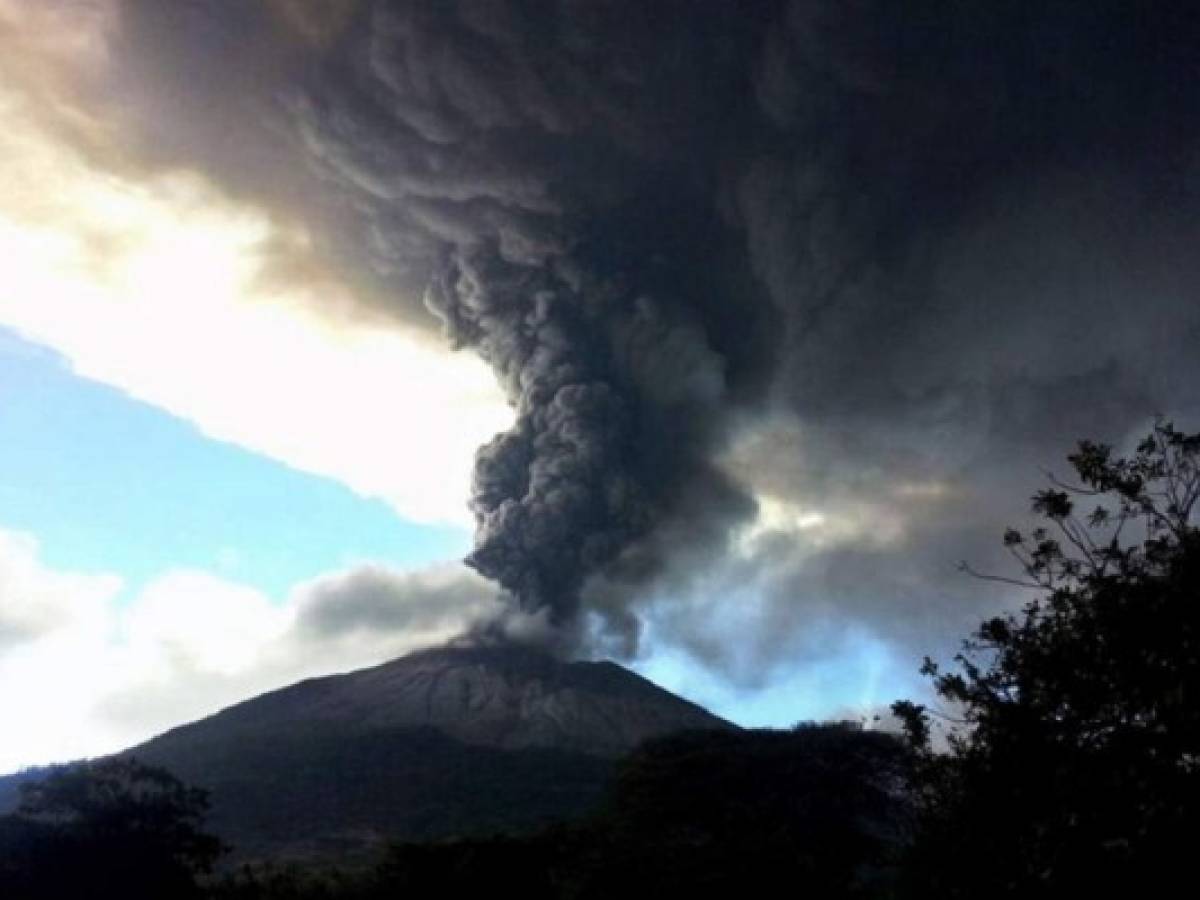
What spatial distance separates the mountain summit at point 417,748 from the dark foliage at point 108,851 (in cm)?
4378

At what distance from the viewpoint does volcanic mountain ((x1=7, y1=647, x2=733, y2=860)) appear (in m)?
105

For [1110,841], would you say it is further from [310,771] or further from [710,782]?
[310,771]

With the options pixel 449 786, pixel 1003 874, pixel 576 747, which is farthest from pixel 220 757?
pixel 1003 874

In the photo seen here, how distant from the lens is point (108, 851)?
43312 mm

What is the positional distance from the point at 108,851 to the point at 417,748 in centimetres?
8805

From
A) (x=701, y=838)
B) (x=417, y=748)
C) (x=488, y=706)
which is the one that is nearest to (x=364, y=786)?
(x=417, y=748)

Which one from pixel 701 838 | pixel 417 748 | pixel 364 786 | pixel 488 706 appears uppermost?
pixel 488 706

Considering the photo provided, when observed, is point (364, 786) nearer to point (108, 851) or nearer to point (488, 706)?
point (488, 706)

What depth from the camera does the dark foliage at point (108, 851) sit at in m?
41.5

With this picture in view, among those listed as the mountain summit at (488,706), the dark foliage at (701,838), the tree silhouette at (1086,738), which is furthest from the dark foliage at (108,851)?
the mountain summit at (488,706)

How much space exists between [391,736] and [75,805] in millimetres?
87424

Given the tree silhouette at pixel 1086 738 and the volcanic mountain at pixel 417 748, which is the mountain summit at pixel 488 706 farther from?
the tree silhouette at pixel 1086 738

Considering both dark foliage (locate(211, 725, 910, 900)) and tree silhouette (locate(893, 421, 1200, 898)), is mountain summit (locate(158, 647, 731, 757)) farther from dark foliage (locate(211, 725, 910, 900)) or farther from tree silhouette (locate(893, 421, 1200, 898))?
tree silhouette (locate(893, 421, 1200, 898))

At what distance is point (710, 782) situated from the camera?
58875 mm
